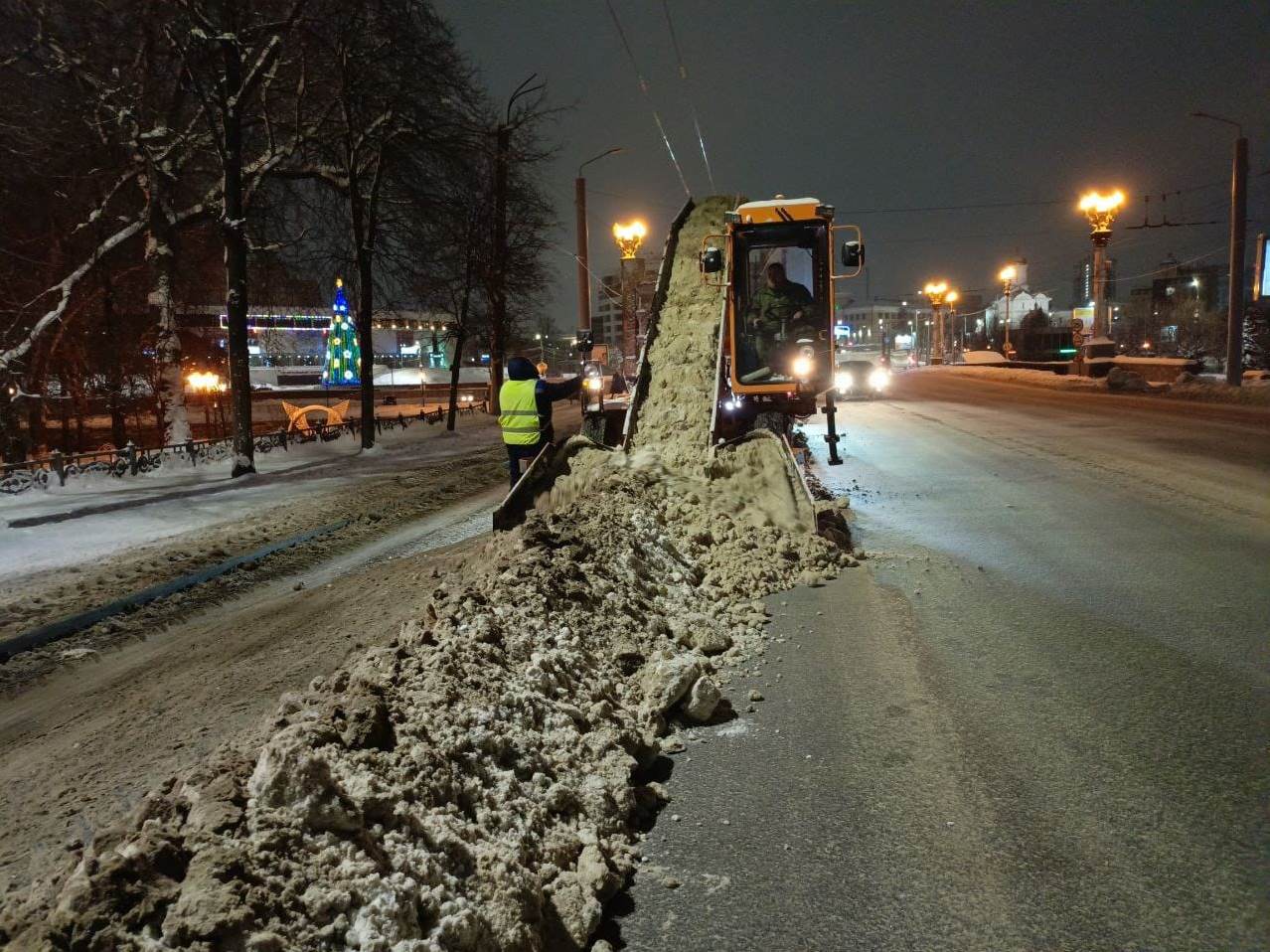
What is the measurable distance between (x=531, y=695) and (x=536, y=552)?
220 centimetres

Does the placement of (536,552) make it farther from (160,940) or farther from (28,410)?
(28,410)

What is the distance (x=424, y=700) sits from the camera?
3.57m

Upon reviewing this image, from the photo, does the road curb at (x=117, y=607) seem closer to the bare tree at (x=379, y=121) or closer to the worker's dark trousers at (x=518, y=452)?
the worker's dark trousers at (x=518, y=452)

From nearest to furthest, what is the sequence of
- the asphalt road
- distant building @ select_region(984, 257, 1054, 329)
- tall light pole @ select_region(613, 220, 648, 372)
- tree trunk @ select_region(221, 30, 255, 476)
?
the asphalt road, tall light pole @ select_region(613, 220, 648, 372), tree trunk @ select_region(221, 30, 255, 476), distant building @ select_region(984, 257, 1054, 329)

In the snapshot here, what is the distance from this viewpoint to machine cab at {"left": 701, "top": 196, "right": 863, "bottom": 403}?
36.7 ft

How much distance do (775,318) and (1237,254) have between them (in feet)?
77.9

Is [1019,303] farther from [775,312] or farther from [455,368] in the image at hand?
[775,312]

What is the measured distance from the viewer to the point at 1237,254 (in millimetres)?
26609

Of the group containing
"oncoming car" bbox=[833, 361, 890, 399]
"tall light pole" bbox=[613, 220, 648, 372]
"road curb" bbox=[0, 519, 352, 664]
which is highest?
"tall light pole" bbox=[613, 220, 648, 372]

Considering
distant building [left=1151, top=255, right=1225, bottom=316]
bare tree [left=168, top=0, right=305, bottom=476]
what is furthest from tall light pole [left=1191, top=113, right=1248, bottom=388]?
distant building [left=1151, top=255, right=1225, bottom=316]

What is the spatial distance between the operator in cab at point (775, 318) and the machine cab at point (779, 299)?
0.01m

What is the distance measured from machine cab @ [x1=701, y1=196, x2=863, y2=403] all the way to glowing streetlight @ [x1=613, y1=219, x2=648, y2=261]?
689 inches

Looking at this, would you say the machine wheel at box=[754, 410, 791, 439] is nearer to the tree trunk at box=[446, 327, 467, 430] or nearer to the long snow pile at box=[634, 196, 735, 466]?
the long snow pile at box=[634, 196, 735, 466]

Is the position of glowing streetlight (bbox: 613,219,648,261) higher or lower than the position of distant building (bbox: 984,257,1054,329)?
lower
